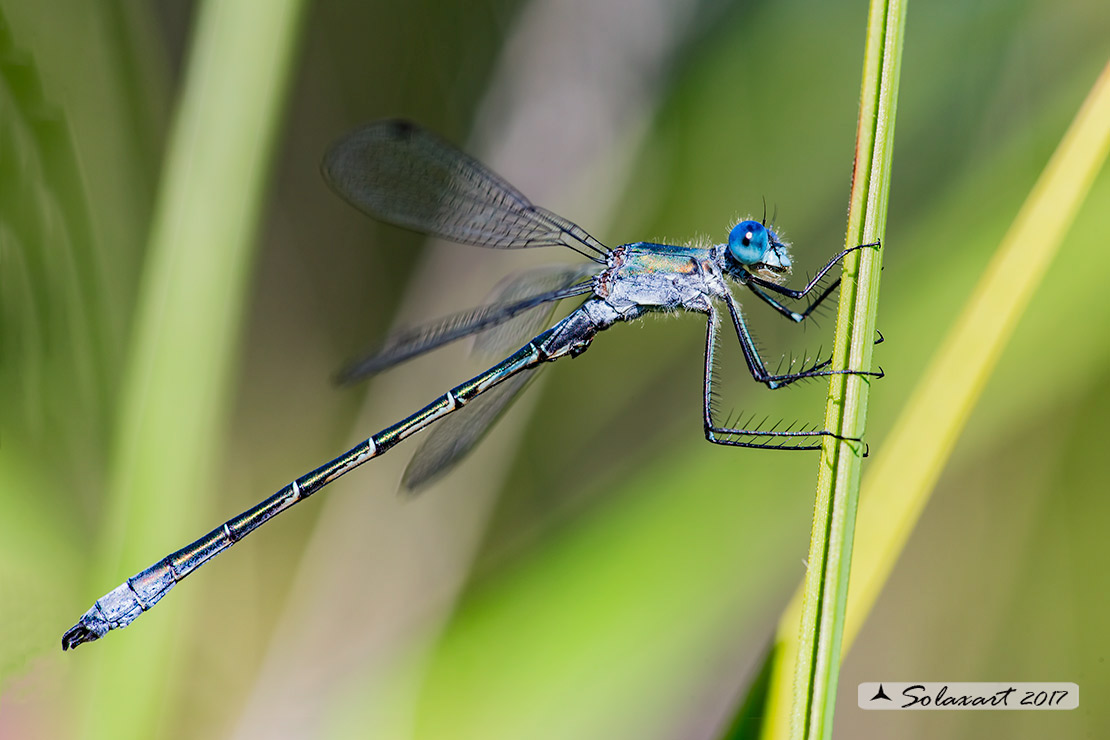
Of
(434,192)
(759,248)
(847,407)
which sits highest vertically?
(434,192)

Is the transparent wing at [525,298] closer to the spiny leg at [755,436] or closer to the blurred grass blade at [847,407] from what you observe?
the spiny leg at [755,436]

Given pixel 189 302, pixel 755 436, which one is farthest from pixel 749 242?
pixel 189 302

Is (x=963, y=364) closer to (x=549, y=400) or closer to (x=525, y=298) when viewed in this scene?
(x=525, y=298)

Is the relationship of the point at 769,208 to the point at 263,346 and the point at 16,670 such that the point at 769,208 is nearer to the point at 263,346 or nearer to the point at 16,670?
the point at 263,346

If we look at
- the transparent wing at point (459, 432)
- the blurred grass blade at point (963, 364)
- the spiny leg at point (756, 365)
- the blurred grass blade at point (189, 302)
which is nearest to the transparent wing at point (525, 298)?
the transparent wing at point (459, 432)

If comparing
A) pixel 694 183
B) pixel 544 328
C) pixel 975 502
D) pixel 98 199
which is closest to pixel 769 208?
pixel 694 183

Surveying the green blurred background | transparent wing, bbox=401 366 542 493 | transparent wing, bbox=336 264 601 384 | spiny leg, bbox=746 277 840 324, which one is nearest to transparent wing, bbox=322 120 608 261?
transparent wing, bbox=336 264 601 384
